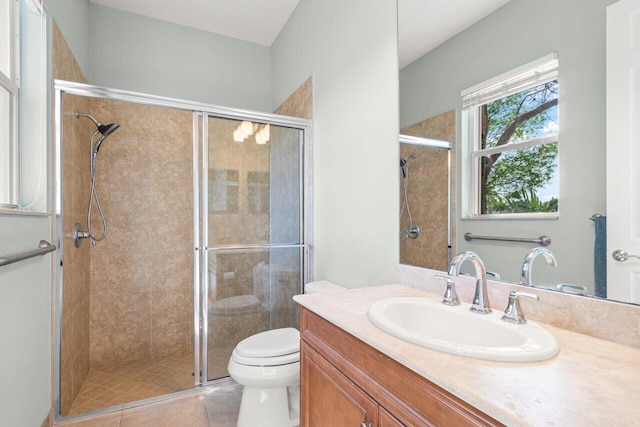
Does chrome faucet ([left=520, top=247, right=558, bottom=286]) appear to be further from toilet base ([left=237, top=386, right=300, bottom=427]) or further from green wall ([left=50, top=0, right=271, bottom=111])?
green wall ([left=50, top=0, right=271, bottom=111])

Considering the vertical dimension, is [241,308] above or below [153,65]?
below

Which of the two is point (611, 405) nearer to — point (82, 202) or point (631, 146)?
point (631, 146)

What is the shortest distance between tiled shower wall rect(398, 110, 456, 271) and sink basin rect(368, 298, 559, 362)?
266mm

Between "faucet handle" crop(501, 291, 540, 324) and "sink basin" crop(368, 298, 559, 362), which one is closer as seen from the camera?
"sink basin" crop(368, 298, 559, 362)

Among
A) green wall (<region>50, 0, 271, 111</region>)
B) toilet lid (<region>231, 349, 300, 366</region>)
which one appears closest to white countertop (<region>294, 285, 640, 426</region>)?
toilet lid (<region>231, 349, 300, 366</region>)

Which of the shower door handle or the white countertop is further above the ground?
the shower door handle

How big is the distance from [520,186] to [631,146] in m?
0.30

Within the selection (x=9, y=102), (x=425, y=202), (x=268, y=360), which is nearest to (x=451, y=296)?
(x=425, y=202)

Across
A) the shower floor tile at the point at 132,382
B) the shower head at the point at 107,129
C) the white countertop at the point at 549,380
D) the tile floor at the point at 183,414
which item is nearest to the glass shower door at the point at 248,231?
the tile floor at the point at 183,414

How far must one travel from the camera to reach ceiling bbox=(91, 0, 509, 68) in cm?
126

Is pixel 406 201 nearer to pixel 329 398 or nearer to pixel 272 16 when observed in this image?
pixel 329 398

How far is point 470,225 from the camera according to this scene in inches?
47.1

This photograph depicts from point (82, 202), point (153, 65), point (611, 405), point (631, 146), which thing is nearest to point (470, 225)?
point (631, 146)

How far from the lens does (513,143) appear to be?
41.3 inches
